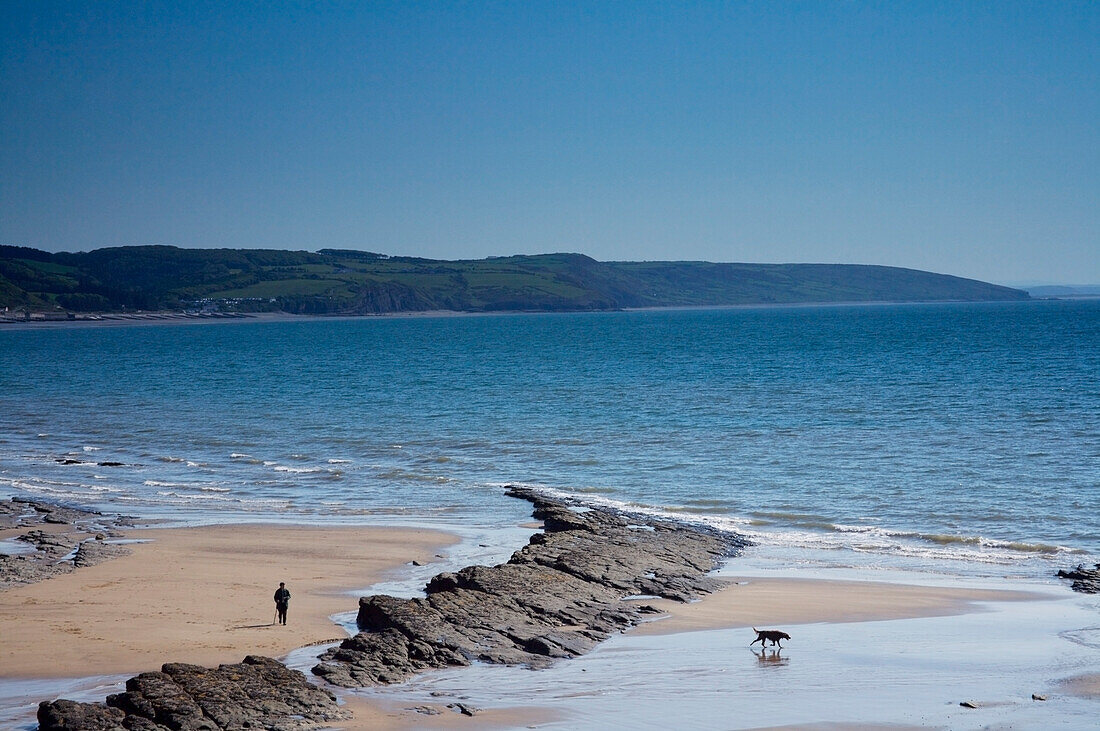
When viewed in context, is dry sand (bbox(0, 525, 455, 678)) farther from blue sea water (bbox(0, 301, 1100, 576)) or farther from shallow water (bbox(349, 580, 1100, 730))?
shallow water (bbox(349, 580, 1100, 730))

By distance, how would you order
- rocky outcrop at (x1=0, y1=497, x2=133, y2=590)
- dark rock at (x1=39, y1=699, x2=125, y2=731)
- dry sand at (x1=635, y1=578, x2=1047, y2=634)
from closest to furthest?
dark rock at (x1=39, y1=699, x2=125, y2=731) → dry sand at (x1=635, y1=578, x2=1047, y2=634) → rocky outcrop at (x1=0, y1=497, x2=133, y2=590)

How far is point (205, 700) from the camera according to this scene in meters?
12.4

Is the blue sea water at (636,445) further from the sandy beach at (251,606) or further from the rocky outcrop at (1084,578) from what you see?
the sandy beach at (251,606)

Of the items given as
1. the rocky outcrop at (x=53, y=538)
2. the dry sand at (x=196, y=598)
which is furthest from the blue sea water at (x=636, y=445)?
the dry sand at (x=196, y=598)

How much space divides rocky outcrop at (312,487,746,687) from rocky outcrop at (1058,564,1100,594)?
24.0 feet

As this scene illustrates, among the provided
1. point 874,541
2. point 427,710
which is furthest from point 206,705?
point 874,541

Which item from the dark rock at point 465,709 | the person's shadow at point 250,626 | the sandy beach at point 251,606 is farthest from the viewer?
the person's shadow at point 250,626

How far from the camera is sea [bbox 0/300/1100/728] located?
1046 inches

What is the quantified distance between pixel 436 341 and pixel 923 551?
380 feet

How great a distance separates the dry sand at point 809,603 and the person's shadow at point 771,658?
1.63 m

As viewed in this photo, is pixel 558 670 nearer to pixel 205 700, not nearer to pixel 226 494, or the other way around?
pixel 205 700

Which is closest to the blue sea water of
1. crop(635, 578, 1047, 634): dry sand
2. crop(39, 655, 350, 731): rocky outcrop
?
crop(635, 578, 1047, 634): dry sand

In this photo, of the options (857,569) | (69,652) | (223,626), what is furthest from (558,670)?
(857,569)

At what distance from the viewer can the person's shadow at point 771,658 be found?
51.0 feet
